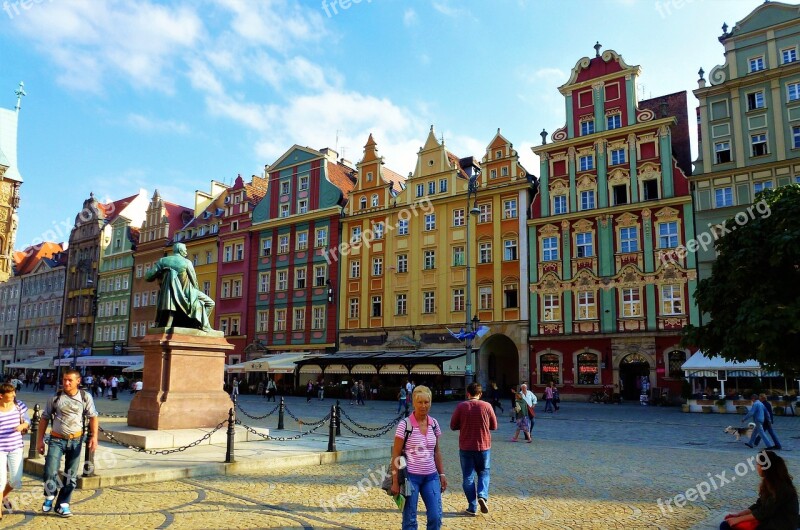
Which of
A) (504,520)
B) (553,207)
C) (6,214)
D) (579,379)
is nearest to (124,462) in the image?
(504,520)

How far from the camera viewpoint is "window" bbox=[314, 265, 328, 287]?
44938mm

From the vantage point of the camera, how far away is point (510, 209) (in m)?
38.0

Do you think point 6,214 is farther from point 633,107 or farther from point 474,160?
point 633,107

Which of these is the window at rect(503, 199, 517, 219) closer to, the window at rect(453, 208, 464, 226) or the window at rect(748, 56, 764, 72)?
the window at rect(453, 208, 464, 226)

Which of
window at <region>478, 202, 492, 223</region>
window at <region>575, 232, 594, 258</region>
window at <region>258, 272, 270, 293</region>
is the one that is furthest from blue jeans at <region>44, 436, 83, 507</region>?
window at <region>258, 272, 270, 293</region>

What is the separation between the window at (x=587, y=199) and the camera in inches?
1401

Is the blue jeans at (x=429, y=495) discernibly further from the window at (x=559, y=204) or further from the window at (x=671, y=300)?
the window at (x=559, y=204)

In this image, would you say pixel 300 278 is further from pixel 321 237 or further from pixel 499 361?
pixel 499 361

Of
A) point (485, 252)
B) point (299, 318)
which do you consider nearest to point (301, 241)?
point (299, 318)

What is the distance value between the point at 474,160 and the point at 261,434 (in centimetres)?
3283

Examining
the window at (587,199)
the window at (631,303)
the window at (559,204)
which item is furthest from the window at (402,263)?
the window at (631,303)

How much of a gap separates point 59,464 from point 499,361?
1360 inches

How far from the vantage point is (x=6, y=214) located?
63719mm

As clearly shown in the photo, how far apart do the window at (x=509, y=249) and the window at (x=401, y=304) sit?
23.5 ft
